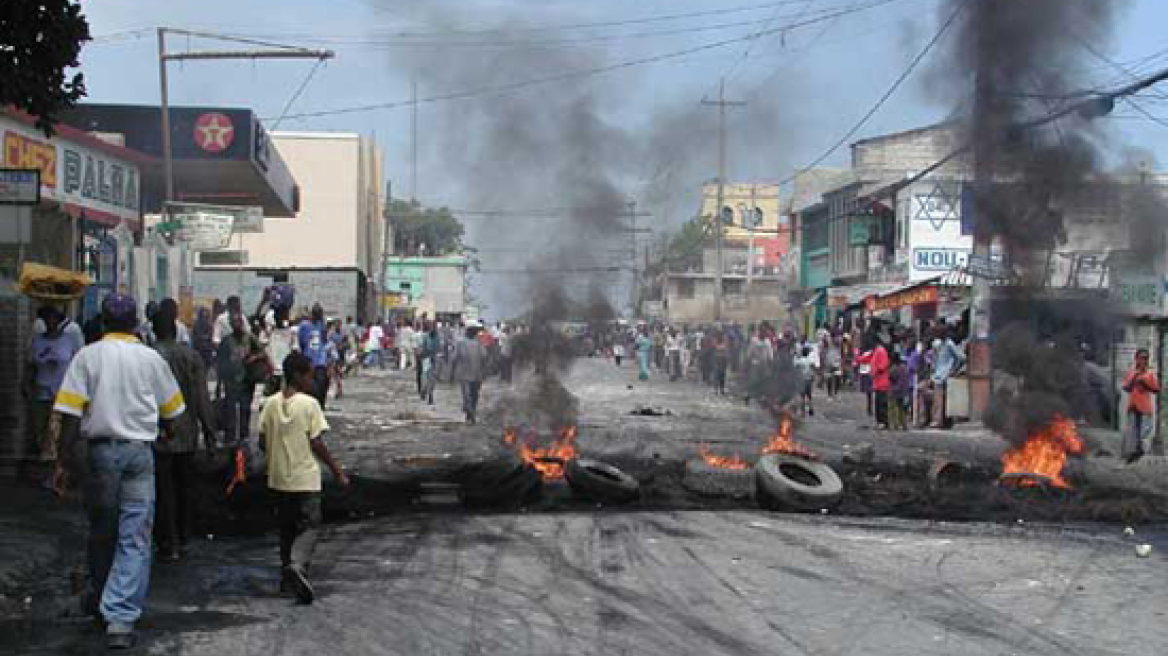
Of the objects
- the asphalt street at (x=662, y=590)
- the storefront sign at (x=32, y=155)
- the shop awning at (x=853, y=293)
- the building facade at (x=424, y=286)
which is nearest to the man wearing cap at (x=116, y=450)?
the asphalt street at (x=662, y=590)

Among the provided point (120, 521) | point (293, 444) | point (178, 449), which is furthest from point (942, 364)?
point (120, 521)

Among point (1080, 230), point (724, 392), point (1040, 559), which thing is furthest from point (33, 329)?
point (724, 392)

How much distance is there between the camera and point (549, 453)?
1324 cm

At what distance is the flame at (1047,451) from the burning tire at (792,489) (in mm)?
2472

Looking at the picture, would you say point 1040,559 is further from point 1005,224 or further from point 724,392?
point 724,392

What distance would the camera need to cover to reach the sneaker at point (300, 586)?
682 cm

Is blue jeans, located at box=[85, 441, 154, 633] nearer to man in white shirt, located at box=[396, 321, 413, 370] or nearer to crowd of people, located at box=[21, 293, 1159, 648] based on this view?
crowd of people, located at box=[21, 293, 1159, 648]

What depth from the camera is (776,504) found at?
35.5 feet

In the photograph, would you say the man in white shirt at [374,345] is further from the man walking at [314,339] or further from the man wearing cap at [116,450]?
the man wearing cap at [116,450]

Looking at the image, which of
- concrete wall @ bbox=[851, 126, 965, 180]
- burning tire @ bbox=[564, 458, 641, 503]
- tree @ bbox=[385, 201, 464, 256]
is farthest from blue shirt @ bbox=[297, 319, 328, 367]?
tree @ bbox=[385, 201, 464, 256]

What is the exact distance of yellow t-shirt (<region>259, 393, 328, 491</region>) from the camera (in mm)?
7152

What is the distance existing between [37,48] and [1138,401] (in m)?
13.3

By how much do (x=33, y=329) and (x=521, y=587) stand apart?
24.3 ft

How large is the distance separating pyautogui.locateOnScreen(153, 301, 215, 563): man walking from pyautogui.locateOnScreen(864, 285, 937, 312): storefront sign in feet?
69.9
